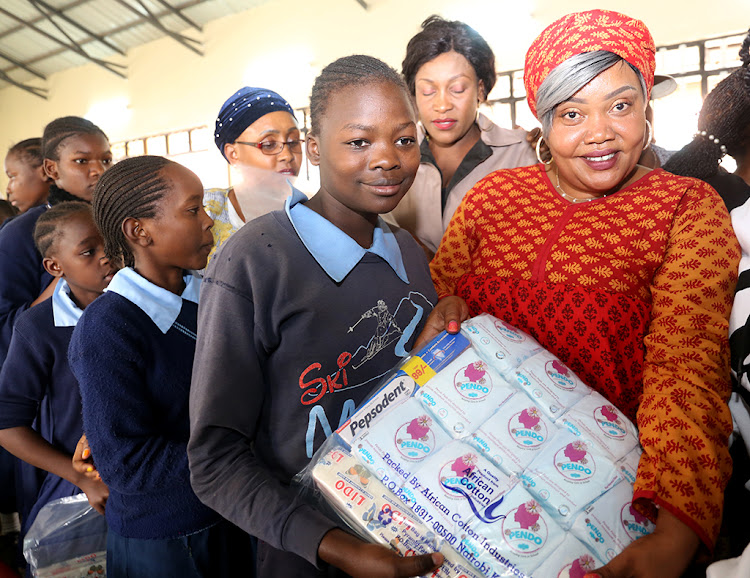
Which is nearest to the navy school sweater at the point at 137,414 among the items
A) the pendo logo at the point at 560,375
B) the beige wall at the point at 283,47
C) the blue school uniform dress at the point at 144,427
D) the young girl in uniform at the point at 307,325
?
the blue school uniform dress at the point at 144,427

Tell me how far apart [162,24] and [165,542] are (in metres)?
12.4

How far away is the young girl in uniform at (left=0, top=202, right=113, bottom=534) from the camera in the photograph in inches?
70.6

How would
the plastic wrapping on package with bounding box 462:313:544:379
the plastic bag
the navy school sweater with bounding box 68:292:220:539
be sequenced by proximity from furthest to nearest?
1. the plastic bag
2. the navy school sweater with bounding box 68:292:220:539
3. the plastic wrapping on package with bounding box 462:313:544:379

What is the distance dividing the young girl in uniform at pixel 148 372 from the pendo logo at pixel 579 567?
0.90 meters

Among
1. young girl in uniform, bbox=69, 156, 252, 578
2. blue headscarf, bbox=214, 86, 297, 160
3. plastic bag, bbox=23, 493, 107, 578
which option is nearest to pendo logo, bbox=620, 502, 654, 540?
young girl in uniform, bbox=69, 156, 252, 578

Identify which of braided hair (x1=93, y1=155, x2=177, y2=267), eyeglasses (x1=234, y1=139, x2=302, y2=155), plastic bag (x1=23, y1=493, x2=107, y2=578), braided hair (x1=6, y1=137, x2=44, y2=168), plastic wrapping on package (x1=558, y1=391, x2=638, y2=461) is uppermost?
braided hair (x1=6, y1=137, x2=44, y2=168)

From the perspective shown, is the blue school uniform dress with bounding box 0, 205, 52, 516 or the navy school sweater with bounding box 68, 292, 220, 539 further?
the blue school uniform dress with bounding box 0, 205, 52, 516

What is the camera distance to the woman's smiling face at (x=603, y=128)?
1.16 m

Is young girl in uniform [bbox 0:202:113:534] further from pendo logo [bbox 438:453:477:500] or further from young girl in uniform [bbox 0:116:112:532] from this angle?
pendo logo [bbox 438:453:477:500]

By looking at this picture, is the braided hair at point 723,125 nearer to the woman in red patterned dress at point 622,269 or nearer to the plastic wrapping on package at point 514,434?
the woman in red patterned dress at point 622,269

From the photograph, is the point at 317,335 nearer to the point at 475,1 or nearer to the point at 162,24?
the point at 475,1

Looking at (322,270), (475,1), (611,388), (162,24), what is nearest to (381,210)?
(322,270)

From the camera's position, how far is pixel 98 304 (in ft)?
4.62

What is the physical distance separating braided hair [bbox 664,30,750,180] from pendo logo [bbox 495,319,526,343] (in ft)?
2.66
